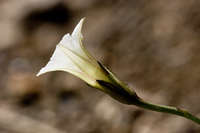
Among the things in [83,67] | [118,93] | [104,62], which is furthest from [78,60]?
[104,62]

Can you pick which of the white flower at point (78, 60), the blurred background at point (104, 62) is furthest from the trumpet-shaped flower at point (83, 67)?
the blurred background at point (104, 62)

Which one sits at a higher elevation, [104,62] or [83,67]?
[104,62]

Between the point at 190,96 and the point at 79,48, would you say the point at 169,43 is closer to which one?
the point at 190,96

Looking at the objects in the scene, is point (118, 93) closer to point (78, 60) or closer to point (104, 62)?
point (78, 60)

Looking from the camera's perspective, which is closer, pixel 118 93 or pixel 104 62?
pixel 118 93

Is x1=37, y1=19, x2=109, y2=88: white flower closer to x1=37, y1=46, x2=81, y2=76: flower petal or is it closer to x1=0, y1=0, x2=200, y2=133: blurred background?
x1=37, y1=46, x2=81, y2=76: flower petal

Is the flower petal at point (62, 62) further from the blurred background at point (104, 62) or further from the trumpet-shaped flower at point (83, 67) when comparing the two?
the blurred background at point (104, 62)
